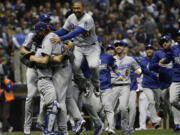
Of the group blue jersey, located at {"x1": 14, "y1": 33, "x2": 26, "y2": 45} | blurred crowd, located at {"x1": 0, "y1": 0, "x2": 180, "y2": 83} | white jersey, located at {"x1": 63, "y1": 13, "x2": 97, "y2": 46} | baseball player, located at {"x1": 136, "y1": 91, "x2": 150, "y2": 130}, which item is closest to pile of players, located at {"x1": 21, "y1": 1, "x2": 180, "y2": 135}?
white jersey, located at {"x1": 63, "y1": 13, "x2": 97, "y2": 46}

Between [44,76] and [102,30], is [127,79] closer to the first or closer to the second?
[44,76]

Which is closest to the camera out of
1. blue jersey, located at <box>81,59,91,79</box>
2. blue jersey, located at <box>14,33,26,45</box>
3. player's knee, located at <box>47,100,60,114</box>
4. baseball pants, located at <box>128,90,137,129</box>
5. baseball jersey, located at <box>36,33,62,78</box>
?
player's knee, located at <box>47,100,60,114</box>

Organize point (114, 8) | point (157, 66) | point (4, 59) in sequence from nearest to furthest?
point (157, 66) → point (4, 59) → point (114, 8)

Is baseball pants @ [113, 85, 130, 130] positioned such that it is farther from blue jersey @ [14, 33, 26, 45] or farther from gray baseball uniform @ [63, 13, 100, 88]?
blue jersey @ [14, 33, 26, 45]

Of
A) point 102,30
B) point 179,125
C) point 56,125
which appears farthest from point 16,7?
point 56,125

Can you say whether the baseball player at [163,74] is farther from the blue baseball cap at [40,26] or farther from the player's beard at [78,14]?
the blue baseball cap at [40,26]

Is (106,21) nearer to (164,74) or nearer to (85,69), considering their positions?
(164,74)

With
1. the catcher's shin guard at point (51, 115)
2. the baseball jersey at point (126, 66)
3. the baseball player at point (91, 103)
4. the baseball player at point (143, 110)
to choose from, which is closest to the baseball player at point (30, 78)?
the baseball player at point (91, 103)
